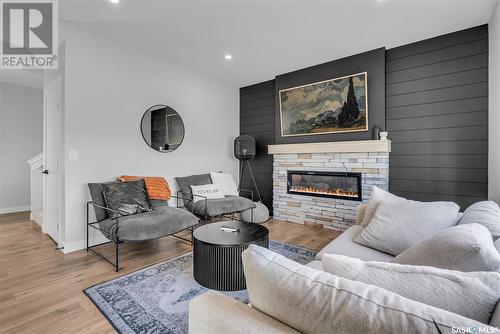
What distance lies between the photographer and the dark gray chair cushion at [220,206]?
353 centimetres

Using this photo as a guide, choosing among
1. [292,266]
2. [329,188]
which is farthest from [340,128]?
[292,266]

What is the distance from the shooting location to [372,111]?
363 centimetres

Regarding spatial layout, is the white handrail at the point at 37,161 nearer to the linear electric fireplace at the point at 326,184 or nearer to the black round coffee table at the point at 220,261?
the black round coffee table at the point at 220,261

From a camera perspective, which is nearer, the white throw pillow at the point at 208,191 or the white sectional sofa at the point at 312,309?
the white sectional sofa at the point at 312,309

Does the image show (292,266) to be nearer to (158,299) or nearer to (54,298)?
(158,299)

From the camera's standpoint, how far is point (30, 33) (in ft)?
9.60

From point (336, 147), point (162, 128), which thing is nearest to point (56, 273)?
point (162, 128)

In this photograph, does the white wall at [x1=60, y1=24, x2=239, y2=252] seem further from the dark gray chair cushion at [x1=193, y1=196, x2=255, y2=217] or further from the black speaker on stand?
the dark gray chair cushion at [x1=193, y1=196, x2=255, y2=217]

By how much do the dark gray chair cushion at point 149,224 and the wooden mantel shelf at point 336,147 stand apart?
2183 mm

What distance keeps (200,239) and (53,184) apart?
8.41 ft

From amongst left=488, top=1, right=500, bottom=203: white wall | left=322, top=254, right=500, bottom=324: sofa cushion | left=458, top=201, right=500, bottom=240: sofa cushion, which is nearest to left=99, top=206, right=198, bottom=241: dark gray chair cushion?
left=322, top=254, right=500, bottom=324: sofa cushion

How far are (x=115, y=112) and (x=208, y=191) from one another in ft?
5.73

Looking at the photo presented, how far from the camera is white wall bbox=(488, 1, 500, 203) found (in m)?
2.54

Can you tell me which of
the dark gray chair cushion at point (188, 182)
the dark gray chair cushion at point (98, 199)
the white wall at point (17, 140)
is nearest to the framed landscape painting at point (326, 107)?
the dark gray chair cushion at point (188, 182)
